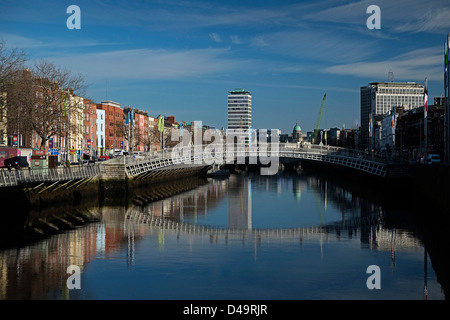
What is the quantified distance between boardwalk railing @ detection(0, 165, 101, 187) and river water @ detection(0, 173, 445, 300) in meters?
2.93

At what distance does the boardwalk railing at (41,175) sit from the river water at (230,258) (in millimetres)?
2935

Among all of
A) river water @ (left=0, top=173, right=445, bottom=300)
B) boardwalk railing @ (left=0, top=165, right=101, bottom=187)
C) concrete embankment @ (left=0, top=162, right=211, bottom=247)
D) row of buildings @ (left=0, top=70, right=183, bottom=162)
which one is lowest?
river water @ (left=0, top=173, right=445, bottom=300)

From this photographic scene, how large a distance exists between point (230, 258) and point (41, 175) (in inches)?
621

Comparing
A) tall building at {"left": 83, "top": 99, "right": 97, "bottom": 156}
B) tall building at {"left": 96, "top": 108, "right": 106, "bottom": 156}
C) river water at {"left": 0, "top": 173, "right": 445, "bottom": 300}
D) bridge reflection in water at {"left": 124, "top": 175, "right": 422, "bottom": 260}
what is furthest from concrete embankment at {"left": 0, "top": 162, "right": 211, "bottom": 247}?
tall building at {"left": 96, "top": 108, "right": 106, "bottom": 156}

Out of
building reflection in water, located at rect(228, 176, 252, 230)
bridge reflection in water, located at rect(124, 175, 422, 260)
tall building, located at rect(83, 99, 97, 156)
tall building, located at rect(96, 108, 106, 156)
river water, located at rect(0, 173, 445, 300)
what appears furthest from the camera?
tall building, located at rect(96, 108, 106, 156)

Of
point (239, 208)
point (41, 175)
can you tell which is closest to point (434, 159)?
point (239, 208)

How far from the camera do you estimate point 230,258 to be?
22.9m

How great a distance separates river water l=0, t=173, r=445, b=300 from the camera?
59.1 ft

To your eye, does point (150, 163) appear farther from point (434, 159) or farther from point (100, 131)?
point (100, 131)

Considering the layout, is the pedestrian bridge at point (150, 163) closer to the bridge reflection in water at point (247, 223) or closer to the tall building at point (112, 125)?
the bridge reflection in water at point (247, 223)

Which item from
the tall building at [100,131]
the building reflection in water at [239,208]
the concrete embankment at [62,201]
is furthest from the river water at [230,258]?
the tall building at [100,131]

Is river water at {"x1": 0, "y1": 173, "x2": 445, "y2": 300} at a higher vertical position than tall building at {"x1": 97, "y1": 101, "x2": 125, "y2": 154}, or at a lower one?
lower

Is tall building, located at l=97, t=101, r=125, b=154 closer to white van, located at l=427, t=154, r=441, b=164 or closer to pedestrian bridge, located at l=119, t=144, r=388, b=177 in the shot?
pedestrian bridge, located at l=119, t=144, r=388, b=177
